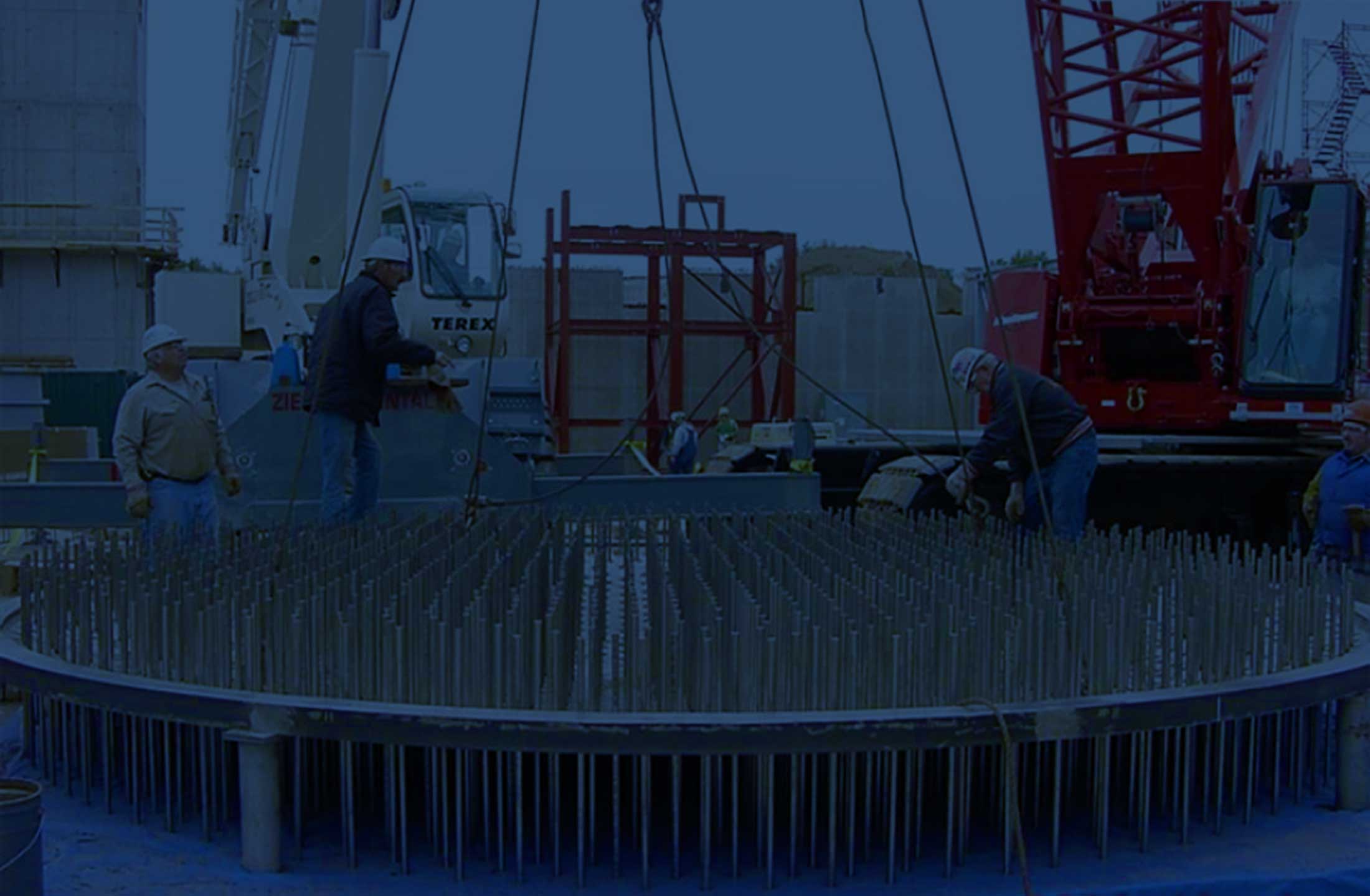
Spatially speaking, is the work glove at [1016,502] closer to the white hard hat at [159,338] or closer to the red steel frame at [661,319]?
the white hard hat at [159,338]

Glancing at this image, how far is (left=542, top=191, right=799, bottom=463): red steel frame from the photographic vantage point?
21797 mm

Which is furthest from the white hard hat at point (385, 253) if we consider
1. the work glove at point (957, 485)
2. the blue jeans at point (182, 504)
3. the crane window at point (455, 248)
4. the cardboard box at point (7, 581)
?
the crane window at point (455, 248)

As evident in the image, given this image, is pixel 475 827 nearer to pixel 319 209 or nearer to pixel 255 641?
pixel 255 641

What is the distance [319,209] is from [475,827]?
8690mm

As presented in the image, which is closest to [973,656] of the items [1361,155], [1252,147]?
[1252,147]

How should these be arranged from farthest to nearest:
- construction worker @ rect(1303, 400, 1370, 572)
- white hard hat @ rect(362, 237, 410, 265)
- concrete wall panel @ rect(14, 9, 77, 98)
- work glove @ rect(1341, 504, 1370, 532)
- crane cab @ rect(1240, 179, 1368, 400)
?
concrete wall panel @ rect(14, 9, 77, 98), crane cab @ rect(1240, 179, 1368, 400), construction worker @ rect(1303, 400, 1370, 572), work glove @ rect(1341, 504, 1370, 532), white hard hat @ rect(362, 237, 410, 265)

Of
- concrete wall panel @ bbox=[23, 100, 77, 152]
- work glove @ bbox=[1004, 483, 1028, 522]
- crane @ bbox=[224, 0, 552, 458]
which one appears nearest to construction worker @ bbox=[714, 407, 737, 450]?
crane @ bbox=[224, 0, 552, 458]

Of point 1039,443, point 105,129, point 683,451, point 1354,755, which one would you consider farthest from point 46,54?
point 1354,755

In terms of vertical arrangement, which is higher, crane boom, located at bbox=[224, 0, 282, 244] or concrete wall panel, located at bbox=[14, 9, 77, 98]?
concrete wall panel, located at bbox=[14, 9, 77, 98]

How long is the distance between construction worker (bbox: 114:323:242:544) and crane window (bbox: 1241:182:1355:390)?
6.83 meters

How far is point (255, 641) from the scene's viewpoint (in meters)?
3.91

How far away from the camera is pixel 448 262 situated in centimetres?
1273

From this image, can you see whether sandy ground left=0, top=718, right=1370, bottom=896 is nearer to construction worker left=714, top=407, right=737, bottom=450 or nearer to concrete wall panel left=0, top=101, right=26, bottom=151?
construction worker left=714, top=407, right=737, bottom=450

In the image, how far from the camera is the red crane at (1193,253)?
9.52m
